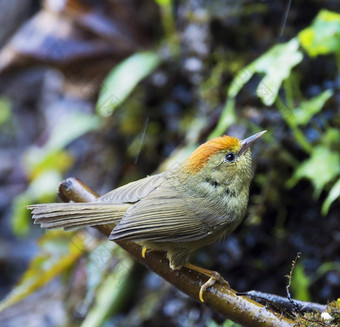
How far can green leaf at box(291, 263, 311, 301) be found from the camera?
335cm

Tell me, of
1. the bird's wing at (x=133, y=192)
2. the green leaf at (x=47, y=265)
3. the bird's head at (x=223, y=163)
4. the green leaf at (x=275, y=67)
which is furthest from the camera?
the green leaf at (x=47, y=265)

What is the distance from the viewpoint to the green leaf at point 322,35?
3307 millimetres

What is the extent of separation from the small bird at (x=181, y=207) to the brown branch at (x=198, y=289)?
→ 1.9 inches

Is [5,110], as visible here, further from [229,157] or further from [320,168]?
[229,157]

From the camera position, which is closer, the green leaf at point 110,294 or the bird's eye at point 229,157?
the bird's eye at point 229,157

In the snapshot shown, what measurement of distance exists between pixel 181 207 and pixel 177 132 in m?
2.15

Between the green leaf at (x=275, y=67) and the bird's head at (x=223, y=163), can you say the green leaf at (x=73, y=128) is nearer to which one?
the green leaf at (x=275, y=67)

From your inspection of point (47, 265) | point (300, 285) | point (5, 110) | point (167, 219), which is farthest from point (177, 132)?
point (5, 110)

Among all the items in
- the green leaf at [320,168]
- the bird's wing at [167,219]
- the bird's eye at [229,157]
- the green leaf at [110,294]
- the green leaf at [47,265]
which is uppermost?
the bird's eye at [229,157]

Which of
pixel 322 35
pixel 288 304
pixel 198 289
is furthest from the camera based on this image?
pixel 322 35

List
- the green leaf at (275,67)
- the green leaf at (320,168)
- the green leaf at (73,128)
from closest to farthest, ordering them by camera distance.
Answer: the green leaf at (275,67) < the green leaf at (320,168) < the green leaf at (73,128)

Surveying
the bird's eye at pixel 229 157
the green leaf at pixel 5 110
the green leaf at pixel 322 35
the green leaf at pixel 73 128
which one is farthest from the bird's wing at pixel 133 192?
the green leaf at pixel 5 110

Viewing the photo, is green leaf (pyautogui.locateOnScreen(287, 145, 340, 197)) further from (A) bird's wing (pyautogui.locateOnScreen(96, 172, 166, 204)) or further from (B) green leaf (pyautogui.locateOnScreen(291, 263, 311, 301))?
(A) bird's wing (pyautogui.locateOnScreen(96, 172, 166, 204))

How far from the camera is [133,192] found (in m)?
2.71
